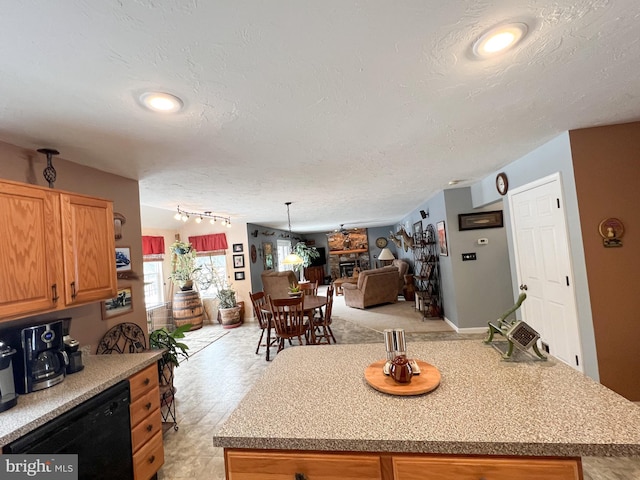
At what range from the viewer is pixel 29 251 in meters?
1.52

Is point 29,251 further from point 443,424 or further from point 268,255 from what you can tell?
point 268,255

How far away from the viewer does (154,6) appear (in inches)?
35.1

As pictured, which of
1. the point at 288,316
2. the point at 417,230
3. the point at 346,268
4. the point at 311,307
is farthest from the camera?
the point at 346,268

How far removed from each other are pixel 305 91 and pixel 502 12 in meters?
0.86

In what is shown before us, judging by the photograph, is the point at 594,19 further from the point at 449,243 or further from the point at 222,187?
the point at 449,243

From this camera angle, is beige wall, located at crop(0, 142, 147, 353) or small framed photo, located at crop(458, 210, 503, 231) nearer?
beige wall, located at crop(0, 142, 147, 353)

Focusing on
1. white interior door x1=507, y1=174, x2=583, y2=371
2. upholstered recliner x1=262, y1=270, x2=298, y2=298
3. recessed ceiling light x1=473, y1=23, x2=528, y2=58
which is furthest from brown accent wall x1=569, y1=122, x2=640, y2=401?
upholstered recliner x1=262, y1=270, x2=298, y2=298

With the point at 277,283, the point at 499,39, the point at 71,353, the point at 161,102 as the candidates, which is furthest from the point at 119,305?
the point at 277,283

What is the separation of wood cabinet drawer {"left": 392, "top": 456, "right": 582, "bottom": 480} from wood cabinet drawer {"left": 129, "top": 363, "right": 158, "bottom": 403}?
175 cm

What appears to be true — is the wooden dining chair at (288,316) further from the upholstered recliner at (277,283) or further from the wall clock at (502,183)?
the wall clock at (502,183)

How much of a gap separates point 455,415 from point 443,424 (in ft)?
0.25

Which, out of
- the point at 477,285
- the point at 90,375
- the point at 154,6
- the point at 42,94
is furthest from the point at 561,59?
the point at 477,285

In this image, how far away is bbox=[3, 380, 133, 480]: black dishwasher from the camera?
1.24 meters

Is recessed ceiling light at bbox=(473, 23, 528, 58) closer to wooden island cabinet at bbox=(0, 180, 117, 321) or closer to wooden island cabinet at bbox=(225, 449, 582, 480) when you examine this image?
wooden island cabinet at bbox=(225, 449, 582, 480)
